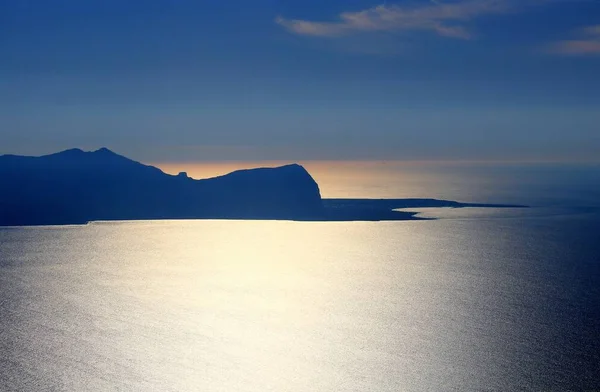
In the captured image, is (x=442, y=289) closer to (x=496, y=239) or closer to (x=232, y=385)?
(x=232, y=385)

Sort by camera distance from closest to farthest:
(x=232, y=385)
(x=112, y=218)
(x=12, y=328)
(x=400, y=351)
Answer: (x=232, y=385) < (x=400, y=351) < (x=12, y=328) < (x=112, y=218)

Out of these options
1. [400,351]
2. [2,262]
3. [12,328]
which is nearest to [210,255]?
[2,262]

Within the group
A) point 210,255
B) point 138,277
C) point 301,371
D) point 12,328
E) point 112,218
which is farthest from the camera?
point 112,218

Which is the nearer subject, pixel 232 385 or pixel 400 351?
pixel 232 385

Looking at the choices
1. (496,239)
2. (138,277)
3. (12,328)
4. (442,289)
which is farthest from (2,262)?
(496,239)

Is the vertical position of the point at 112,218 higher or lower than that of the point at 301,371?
higher

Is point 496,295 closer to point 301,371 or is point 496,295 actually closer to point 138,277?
point 301,371
